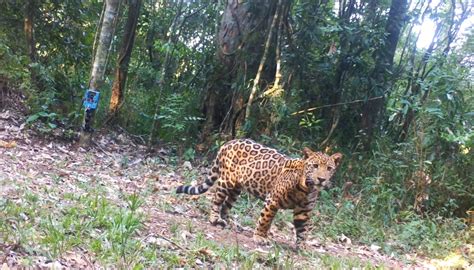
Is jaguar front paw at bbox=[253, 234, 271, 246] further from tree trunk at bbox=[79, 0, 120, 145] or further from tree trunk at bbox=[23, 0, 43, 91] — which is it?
tree trunk at bbox=[23, 0, 43, 91]

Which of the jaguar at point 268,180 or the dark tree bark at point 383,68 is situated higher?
the dark tree bark at point 383,68

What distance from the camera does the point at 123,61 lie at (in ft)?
39.9

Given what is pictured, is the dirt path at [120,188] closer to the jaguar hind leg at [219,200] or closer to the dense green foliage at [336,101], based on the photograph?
the jaguar hind leg at [219,200]

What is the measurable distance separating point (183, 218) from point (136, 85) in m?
7.58

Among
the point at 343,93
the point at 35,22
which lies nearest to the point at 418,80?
the point at 343,93

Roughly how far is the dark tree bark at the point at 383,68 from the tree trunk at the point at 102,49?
468cm

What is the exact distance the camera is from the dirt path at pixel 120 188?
5.02 m

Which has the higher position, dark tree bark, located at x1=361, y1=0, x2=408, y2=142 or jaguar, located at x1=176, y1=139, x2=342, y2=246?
dark tree bark, located at x1=361, y1=0, x2=408, y2=142

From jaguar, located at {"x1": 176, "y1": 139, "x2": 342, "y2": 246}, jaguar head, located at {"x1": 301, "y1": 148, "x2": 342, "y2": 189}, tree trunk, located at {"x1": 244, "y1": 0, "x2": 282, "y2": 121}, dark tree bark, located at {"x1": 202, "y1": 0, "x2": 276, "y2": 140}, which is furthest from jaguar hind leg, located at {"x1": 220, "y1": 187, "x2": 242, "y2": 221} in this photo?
dark tree bark, located at {"x1": 202, "y1": 0, "x2": 276, "y2": 140}

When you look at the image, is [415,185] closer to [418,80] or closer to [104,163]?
[418,80]

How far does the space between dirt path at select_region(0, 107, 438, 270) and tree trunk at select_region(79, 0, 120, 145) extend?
0.60 metres

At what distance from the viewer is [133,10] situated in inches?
484

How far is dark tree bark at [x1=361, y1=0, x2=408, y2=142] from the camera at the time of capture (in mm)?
10477

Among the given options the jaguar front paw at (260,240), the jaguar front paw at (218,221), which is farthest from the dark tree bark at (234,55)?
the jaguar front paw at (260,240)
